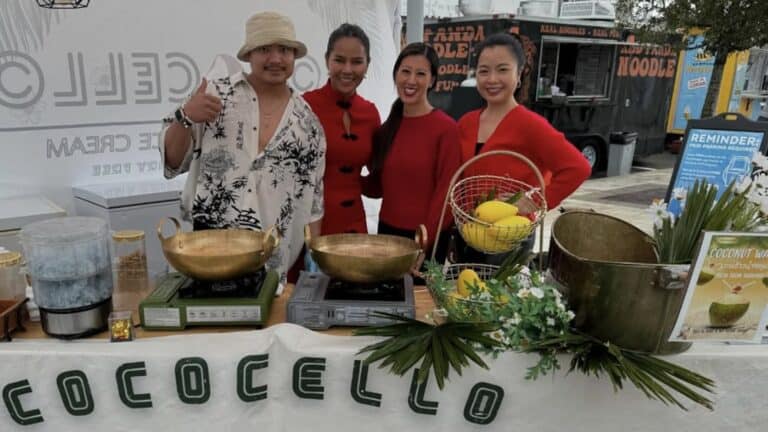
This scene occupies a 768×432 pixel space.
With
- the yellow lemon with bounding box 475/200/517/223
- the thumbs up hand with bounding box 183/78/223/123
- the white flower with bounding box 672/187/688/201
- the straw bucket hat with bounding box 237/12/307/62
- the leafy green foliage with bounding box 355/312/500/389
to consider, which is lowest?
the leafy green foliage with bounding box 355/312/500/389

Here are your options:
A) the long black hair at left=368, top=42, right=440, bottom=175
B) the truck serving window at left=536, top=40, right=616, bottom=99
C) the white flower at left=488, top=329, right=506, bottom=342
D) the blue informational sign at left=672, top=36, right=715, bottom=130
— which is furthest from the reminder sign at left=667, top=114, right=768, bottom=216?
the blue informational sign at left=672, top=36, right=715, bottom=130

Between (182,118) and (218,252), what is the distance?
596mm

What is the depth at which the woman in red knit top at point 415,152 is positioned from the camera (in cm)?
236

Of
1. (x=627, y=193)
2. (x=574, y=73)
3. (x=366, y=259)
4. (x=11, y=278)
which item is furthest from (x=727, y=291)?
(x=574, y=73)

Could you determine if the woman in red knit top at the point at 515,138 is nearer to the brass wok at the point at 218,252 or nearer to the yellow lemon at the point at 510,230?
the yellow lemon at the point at 510,230

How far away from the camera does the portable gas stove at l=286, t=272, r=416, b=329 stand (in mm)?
1539

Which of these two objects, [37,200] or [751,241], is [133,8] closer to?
[37,200]

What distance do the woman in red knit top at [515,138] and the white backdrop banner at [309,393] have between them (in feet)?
3.15

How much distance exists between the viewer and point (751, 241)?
126 centimetres

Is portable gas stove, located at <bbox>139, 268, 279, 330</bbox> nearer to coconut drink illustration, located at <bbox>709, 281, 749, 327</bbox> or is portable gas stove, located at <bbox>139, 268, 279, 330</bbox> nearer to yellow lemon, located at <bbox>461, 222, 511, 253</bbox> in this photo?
yellow lemon, located at <bbox>461, 222, 511, 253</bbox>

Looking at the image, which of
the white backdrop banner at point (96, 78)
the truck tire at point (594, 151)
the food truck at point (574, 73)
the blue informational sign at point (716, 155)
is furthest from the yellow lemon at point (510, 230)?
the truck tire at point (594, 151)

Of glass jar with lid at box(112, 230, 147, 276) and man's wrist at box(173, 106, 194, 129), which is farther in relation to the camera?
man's wrist at box(173, 106, 194, 129)

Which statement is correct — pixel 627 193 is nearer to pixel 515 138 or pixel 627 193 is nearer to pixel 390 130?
pixel 515 138

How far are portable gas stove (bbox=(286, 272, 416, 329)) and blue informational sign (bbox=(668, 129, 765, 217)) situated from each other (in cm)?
224
